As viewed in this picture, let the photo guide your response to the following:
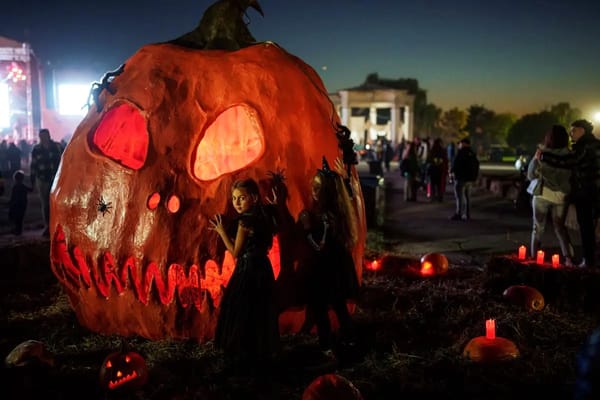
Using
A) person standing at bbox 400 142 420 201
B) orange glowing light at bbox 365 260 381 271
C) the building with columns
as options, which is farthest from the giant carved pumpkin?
the building with columns

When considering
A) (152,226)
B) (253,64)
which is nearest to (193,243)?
(152,226)

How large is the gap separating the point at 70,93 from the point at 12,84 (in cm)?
593

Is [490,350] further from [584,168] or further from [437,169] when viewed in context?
[437,169]

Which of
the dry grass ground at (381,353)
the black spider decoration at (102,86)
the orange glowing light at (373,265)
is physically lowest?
the dry grass ground at (381,353)

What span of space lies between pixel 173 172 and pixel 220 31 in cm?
161

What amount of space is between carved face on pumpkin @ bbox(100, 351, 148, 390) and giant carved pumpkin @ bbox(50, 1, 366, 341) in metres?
0.79

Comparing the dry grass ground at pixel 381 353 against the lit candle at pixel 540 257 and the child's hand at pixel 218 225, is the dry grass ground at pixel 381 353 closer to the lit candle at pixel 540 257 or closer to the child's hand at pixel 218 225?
the lit candle at pixel 540 257

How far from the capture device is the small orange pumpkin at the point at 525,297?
5.84 m

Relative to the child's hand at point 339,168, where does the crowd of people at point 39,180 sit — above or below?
below

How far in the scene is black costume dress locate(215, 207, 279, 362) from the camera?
13.3 ft

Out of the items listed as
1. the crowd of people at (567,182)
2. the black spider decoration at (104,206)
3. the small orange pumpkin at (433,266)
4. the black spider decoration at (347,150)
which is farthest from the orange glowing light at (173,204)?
the crowd of people at (567,182)

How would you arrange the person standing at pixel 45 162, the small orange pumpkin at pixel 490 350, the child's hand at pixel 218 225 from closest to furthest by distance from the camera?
the child's hand at pixel 218 225
the small orange pumpkin at pixel 490 350
the person standing at pixel 45 162

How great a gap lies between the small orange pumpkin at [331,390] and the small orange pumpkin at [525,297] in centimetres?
301

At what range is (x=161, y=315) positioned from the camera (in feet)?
15.5
